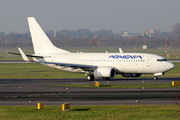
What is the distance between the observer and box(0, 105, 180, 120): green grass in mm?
21188

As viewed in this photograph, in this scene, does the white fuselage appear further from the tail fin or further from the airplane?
the tail fin

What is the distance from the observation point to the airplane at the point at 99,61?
49062mm

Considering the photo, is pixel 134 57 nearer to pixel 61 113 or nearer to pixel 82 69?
pixel 82 69

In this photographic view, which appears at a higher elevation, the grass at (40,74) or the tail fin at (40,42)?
the tail fin at (40,42)

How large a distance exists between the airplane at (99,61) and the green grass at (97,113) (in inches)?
937

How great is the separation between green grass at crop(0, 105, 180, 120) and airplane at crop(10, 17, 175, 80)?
2380 centimetres

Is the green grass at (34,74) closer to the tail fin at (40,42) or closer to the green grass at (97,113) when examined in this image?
the tail fin at (40,42)

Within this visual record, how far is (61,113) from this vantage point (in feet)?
73.6

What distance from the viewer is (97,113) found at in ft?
73.7

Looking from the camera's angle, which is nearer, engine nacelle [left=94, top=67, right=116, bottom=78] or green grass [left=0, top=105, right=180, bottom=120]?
green grass [left=0, top=105, right=180, bottom=120]

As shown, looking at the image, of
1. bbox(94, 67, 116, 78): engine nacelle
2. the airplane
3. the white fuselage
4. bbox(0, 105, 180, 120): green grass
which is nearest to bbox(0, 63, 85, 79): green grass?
the airplane

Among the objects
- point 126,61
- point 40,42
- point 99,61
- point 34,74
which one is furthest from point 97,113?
point 34,74

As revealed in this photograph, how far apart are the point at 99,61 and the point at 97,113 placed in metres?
29.5

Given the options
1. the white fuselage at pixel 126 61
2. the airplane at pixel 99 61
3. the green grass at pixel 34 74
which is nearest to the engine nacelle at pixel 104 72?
the airplane at pixel 99 61
